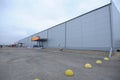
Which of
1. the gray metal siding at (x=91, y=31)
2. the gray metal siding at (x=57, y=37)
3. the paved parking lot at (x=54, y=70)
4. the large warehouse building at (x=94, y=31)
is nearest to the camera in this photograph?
the paved parking lot at (x=54, y=70)

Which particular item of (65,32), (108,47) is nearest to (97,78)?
(108,47)

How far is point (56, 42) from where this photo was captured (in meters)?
25.2

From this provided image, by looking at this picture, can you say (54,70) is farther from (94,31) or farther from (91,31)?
(91,31)

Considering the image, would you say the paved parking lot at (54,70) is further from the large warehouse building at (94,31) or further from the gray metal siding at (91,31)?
the gray metal siding at (91,31)

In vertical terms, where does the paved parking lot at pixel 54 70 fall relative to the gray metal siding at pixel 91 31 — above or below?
below

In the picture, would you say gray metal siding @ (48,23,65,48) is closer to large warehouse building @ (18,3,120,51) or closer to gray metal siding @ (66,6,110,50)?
large warehouse building @ (18,3,120,51)

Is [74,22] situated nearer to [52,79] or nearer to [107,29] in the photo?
[107,29]

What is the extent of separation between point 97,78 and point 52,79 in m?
1.70

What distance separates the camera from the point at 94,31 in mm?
15047

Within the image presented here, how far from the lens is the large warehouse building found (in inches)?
524

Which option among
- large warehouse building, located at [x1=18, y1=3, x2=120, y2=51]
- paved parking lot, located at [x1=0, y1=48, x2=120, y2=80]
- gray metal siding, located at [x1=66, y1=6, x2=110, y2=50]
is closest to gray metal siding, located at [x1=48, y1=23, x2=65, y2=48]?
large warehouse building, located at [x1=18, y1=3, x2=120, y2=51]

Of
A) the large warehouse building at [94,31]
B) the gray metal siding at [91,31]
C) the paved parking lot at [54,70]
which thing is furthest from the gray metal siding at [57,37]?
the paved parking lot at [54,70]

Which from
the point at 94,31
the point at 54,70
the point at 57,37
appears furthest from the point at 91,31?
the point at 54,70

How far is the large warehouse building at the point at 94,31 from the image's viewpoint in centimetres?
1332
